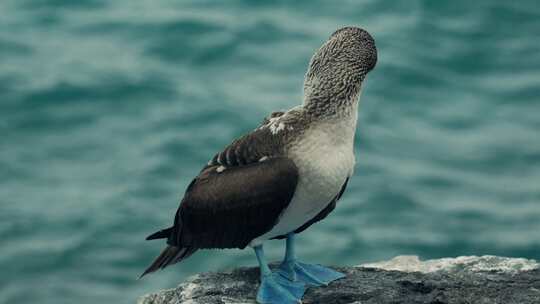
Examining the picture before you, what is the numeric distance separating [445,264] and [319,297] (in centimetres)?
185

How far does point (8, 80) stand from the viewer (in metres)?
21.5

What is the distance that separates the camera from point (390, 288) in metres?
8.77

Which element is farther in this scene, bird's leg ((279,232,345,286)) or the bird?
bird's leg ((279,232,345,286))

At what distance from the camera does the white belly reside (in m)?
8.13

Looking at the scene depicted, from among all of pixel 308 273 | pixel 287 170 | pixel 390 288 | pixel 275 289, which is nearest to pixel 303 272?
pixel 308 273

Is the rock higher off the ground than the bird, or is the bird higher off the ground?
the bird

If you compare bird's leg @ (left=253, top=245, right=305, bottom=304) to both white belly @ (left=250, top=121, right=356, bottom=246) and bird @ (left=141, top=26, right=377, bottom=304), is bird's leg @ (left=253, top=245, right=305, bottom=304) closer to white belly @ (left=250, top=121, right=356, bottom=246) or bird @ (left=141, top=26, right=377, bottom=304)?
bird @ (left=141, top=26, right=377, bottom=304)

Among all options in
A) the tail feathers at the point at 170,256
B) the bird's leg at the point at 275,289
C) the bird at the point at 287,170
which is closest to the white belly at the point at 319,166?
the bird at the point at 287,170

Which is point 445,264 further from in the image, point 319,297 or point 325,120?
point 325,120

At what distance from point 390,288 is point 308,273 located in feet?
2.09

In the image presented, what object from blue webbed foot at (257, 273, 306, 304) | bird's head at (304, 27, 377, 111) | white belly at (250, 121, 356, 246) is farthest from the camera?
blue webbed foot at (257, 273, 306, 304)

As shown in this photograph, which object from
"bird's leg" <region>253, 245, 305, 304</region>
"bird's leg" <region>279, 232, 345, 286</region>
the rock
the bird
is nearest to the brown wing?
the bird

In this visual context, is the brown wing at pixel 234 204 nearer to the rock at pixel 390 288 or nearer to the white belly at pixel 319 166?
the white belly at pixel 319 166

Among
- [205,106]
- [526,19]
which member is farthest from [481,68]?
[205,106]
